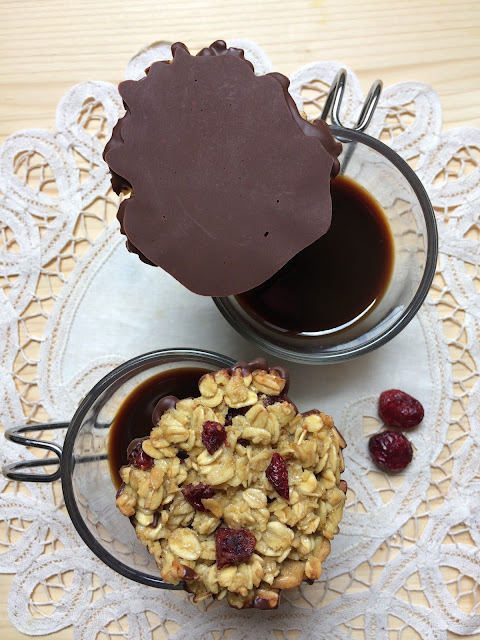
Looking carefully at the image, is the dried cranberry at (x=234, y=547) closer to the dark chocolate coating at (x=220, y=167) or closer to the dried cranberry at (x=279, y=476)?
the dried cranberry at (x=279, y=476)

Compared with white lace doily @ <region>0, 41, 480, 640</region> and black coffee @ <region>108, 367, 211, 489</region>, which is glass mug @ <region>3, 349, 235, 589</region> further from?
white lace doily @ <region>0, 41, 480, 640</region>

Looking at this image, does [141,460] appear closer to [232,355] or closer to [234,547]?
[234,547]

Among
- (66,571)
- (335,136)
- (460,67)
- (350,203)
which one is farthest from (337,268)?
(66,571)

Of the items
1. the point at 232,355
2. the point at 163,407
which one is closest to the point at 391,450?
the point at 232,355

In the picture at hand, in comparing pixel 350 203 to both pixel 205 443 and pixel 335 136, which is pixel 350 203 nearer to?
pixel 335 136

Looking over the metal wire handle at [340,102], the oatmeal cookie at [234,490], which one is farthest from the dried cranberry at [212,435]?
the metal wire handle at [340,102]
